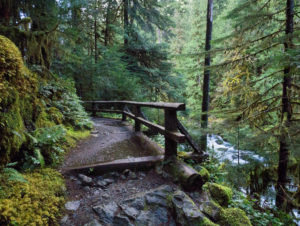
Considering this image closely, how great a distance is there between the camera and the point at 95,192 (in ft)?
9.52

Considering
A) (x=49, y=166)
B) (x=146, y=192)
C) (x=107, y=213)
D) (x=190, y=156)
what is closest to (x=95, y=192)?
(x=107, y=213)

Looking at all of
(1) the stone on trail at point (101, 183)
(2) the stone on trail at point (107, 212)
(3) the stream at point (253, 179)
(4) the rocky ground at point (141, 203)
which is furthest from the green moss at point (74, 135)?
(3) the stream at point (253, 179)

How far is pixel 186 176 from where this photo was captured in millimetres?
3016

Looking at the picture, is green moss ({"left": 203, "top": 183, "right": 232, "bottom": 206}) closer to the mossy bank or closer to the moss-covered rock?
the mossy bank

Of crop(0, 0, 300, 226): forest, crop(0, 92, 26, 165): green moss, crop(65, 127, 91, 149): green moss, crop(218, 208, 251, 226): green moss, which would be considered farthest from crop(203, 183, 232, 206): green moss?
crop(65, 127, 91, 149): green moss

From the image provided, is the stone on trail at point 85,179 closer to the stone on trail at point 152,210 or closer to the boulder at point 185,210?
the stone on trail at point 152,210

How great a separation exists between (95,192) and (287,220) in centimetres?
444

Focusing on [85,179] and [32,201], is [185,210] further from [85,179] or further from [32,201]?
[32,201]

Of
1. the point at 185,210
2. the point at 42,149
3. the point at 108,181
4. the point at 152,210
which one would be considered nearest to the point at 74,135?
the point at 42,149

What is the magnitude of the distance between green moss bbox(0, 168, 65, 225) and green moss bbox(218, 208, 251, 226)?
2.27 metres

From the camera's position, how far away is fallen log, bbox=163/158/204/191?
2.99 m

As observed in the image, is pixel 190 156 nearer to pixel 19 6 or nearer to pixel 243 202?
pixel 243 202

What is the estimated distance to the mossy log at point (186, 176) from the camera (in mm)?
2992

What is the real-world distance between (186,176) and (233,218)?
87 centimetres
